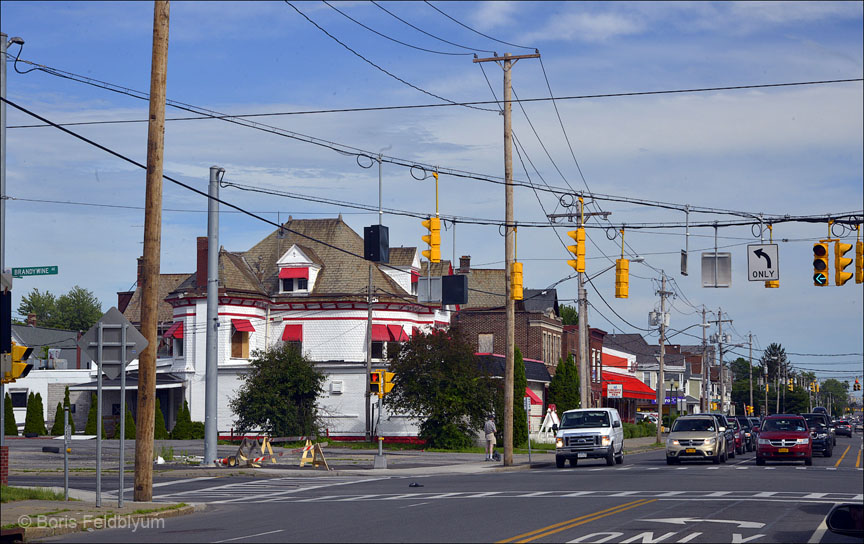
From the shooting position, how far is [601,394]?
83.4 metres

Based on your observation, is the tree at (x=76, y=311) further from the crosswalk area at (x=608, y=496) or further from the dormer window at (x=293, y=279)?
the crosswalk area at (x=608, y=496)

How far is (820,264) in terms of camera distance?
26.7m

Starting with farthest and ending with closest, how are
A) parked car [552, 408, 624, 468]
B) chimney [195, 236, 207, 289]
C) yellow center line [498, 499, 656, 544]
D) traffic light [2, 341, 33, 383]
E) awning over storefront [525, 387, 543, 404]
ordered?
awning over storefront [525, 387, 543, 404] < chimney [195, 236, 207, 289] < parked car [552, 408, 624, 468] < traffic light [2, 341, 33, 383] < yellow center line [498, 499, 656, 544]

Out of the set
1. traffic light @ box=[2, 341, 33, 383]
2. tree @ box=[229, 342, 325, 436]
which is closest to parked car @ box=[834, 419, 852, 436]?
tree @ box=[229, 342, 325, 436]

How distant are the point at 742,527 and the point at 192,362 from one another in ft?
153

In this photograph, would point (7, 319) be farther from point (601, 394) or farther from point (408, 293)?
point (601, 394)

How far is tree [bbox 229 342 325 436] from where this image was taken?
5025 centimetres

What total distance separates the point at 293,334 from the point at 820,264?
3882 cm

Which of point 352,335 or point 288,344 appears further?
point 352,335

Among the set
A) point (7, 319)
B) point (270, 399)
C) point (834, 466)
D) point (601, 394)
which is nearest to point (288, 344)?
point (270, 399)

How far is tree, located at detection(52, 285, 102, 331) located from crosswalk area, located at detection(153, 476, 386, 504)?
97.3 m

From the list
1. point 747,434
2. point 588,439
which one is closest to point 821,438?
point 747,434

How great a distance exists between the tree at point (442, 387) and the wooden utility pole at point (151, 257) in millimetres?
27686

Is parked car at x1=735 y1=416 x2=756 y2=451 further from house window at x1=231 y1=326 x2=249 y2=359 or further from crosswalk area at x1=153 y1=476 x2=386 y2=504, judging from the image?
house window at x1=231 y1=326 x2=249 y2=359
